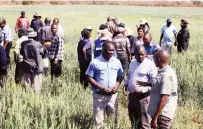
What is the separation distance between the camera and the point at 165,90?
17.5ft

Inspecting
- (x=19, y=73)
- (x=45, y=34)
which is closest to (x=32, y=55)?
(x=19, y=73)

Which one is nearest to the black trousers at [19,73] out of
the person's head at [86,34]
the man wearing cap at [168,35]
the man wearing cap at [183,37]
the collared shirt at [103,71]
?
the person's head at [86,34]

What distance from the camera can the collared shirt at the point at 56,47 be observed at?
9547 mm

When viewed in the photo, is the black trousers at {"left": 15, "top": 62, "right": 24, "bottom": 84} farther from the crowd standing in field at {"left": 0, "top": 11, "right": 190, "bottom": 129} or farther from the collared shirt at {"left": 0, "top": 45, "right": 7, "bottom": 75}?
the collared shirt at {"left": 0, "top": 45, "right": 7, "bottom": 75}

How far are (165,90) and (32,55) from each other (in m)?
3.55

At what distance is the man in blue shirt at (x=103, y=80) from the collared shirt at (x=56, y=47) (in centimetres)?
341

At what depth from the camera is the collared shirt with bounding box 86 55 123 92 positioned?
6.22 metres

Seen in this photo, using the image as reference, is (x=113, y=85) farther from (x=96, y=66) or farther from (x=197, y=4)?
(x=197, y=4)

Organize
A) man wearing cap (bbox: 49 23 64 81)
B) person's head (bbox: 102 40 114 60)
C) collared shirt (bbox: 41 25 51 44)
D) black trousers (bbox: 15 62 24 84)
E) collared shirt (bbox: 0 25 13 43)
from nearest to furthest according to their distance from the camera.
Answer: person's head (bbox: 102 40 114 60)
black trousers (bbox: 15 62 24 84)
man wearing cap (bbox: 49 23 64 81)
collared shirt (bbox: 41 25 51 44)
collared shirt (bbox: 0 25 13 43)

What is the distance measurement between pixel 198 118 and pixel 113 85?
219cm

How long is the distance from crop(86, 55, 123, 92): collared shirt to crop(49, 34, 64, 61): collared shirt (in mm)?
3425

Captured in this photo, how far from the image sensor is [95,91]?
631 cm

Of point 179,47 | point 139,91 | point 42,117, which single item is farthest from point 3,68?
point 179,47

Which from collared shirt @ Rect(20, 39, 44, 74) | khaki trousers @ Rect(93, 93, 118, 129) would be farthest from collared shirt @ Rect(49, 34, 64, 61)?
khaki trousers @ Rect(93, 93, 118, 129)
